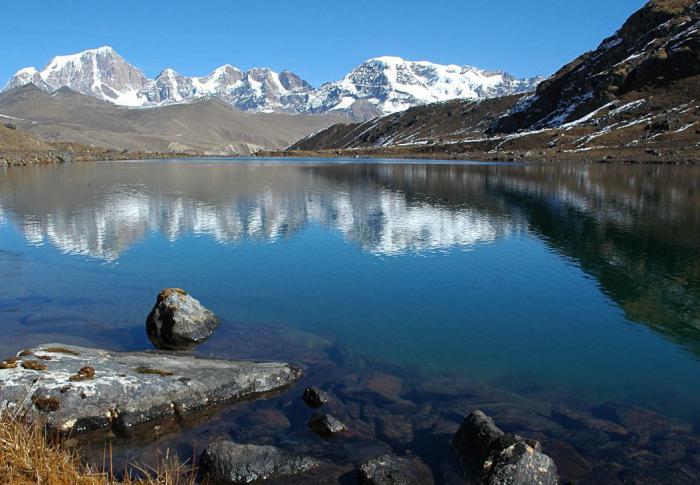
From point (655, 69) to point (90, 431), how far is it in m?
201

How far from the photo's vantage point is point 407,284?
2806 cm

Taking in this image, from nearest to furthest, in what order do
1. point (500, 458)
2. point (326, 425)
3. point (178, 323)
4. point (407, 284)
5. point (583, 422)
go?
point (500, 458) → point (326, 425) → point (583, 422) → point (178, 323) → point (407, 284)

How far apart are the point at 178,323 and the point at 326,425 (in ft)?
27.7

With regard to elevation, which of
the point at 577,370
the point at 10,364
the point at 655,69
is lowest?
the point at 577,370

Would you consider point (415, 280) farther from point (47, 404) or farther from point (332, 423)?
point (47, 404)

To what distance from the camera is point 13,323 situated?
69.2 ft

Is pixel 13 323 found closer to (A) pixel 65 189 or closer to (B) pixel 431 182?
(A) pixel 65 189

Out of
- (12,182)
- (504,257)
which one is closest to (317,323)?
(504,257)

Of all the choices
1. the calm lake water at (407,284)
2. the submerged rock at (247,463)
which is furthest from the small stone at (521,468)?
the submerged rock at (247,463)

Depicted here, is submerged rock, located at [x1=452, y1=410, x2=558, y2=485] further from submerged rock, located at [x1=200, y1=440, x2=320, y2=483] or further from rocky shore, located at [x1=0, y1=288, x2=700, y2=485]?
submerged rock, located at [x1=200, y1=440, x2=320, y2=483]

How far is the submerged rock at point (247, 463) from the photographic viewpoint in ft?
38.7

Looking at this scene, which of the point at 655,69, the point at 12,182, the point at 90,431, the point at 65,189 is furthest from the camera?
the point at 655,69

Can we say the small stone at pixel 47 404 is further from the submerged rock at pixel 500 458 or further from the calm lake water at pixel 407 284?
the submerged rock at pixel 500 458

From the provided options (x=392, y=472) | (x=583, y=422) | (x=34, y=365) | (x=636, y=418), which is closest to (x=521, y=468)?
(x=392, y=472)
